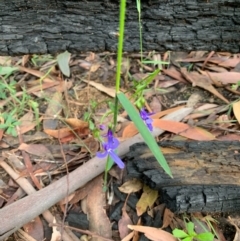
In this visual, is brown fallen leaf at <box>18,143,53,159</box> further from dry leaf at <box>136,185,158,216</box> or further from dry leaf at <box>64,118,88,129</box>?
dry leaf at <box>136,185,158,216</box>

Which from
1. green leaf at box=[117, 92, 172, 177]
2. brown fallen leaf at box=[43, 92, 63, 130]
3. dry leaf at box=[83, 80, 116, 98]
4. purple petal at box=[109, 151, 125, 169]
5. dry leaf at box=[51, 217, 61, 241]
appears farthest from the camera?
dry leaf at box=[83, 80, 116, 98]

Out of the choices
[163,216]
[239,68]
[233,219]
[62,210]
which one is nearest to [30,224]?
[62,210]

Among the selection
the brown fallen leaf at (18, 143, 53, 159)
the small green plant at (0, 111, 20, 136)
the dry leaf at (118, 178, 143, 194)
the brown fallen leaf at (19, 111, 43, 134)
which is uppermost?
the small green plant at (0, 111, 20, 136)

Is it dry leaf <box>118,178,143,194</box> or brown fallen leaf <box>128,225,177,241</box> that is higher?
A: dry leaf <box>118,178,143,194</box>

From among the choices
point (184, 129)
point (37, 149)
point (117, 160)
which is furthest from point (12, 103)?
point (117, 160)

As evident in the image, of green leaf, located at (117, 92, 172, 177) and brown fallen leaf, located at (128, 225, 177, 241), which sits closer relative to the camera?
green leaf, located at (117, 92, 172, 177)

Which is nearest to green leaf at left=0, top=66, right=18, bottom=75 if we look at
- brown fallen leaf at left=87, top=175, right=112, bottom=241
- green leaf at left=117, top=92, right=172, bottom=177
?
brown fallen leaf at left=87, top=175, right=112, bottom=241

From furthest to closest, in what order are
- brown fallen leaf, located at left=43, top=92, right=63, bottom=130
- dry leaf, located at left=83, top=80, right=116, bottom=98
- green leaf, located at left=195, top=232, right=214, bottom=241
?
dry leaf, located at left=83, top=80, right=116, bottom=98, brown fallen leaf, located at left=43, top=92, right=63, bottom=130, green leaf, located at left=195, top=232, right=214, bottom=241

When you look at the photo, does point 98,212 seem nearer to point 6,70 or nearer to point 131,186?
point 131,186
